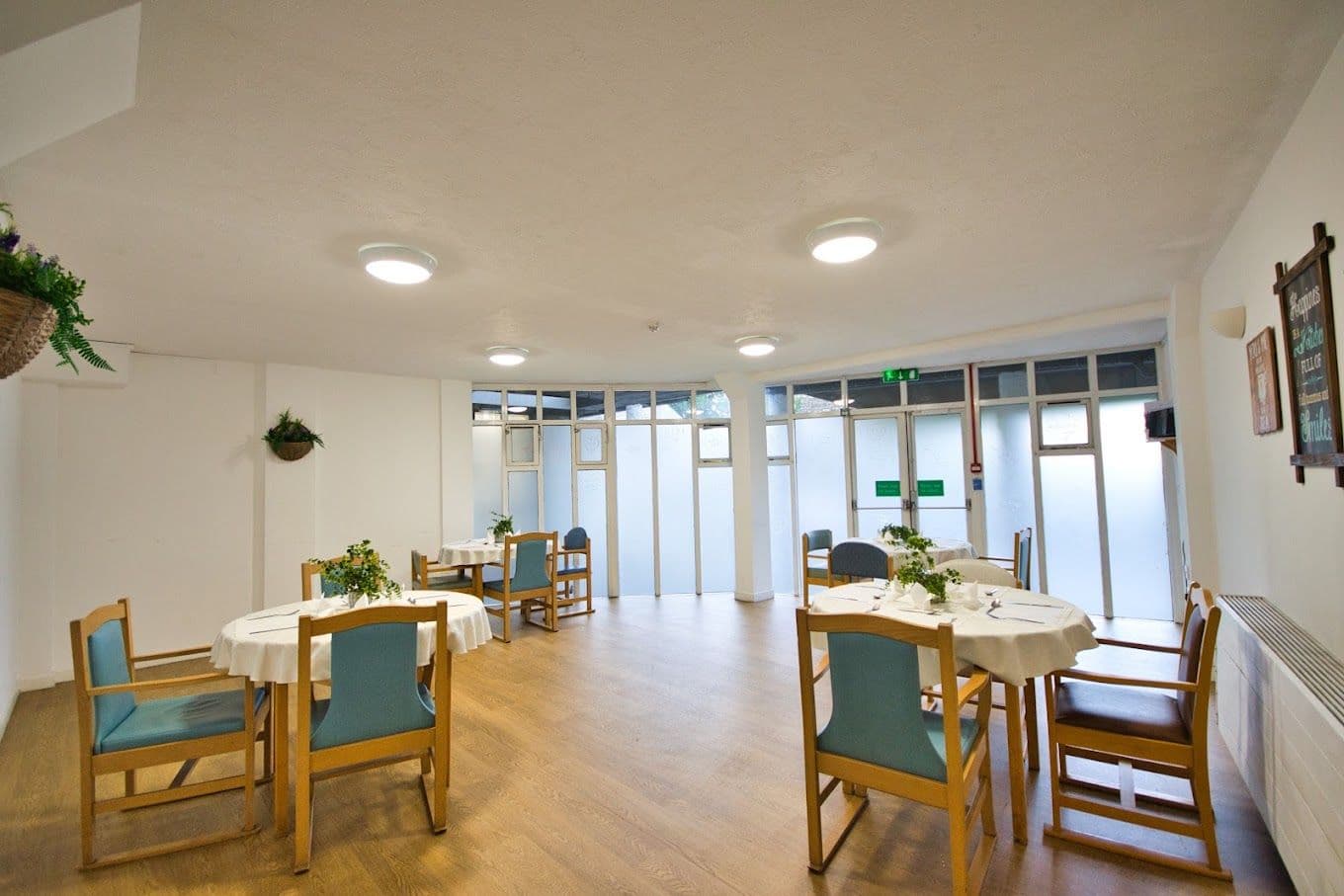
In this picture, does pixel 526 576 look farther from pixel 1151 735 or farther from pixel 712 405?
pixel 1151 735

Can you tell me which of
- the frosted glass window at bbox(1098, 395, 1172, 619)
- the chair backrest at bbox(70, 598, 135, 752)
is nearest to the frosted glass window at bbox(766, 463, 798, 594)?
the frosted glass window at bbox(1098, 395, 1172, 619)

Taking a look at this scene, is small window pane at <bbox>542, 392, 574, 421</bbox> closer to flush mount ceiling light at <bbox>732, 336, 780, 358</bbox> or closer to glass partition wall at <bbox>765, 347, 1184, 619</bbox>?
glass partition wall at <bbox>765, 347, 1184, 619</bbox>

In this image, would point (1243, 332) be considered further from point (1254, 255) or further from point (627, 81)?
point (627, 81)

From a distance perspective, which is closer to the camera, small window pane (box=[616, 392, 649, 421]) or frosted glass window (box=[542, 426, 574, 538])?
frosted glass window (box=[542, 426, 574, 538])

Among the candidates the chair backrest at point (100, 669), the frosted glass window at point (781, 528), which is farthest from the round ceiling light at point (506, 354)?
the frosted glass window at point (781, 528)

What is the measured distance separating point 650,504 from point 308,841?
18.8 feet

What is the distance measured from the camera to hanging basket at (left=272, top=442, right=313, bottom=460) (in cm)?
589

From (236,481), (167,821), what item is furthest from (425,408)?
(167,821)

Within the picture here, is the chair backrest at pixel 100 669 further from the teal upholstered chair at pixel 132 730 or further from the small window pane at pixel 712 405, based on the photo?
the small window pane at pixel 712 405

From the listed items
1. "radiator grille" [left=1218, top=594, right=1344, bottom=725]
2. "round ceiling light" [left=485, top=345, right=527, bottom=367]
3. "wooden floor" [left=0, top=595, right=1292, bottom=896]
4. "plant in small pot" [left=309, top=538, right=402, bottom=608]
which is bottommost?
"wooden floor" [left=0, top=595, right=1292, bottom=896]

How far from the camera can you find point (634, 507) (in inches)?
315

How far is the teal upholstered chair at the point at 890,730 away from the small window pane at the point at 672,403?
586 cm

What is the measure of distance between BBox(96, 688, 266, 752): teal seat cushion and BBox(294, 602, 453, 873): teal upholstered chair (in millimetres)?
406

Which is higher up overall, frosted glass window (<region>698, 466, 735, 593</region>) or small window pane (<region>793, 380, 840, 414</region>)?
small window pane (<region>793, 380, 840, 414</region>)
